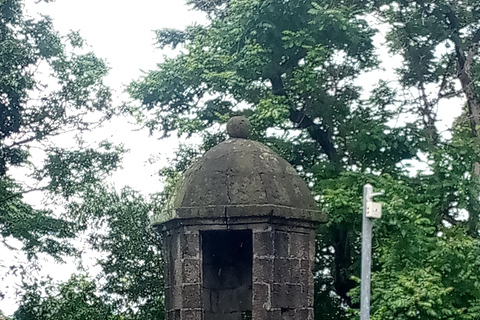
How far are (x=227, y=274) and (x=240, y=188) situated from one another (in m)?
1.91

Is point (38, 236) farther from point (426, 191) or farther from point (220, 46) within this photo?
point (426, 191)

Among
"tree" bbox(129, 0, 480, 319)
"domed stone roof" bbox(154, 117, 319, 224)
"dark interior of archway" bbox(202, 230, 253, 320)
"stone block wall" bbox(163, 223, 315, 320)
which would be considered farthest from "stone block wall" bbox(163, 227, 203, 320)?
"tree" bbox(129, 0, 480, 319)

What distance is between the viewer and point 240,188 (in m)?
7.61

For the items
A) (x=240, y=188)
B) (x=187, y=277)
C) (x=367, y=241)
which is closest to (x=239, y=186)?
(x=240, y=188)

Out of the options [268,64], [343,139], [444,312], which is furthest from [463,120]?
[444,312]

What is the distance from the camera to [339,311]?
14.8m

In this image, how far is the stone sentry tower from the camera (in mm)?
7488

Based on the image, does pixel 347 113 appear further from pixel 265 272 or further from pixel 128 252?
pixel 265 272

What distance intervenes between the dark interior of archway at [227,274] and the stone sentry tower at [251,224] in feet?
3.52

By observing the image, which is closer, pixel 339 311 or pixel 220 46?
pixel 339 311

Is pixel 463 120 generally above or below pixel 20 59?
below

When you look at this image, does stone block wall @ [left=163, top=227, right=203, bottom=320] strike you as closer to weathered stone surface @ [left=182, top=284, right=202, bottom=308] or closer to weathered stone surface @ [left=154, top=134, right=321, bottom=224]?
weathered stone surface @ [left=182, top=284, right=202, bottom=308]

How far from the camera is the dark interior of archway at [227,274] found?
29.5 feet

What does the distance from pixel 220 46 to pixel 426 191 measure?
16.1 ft
